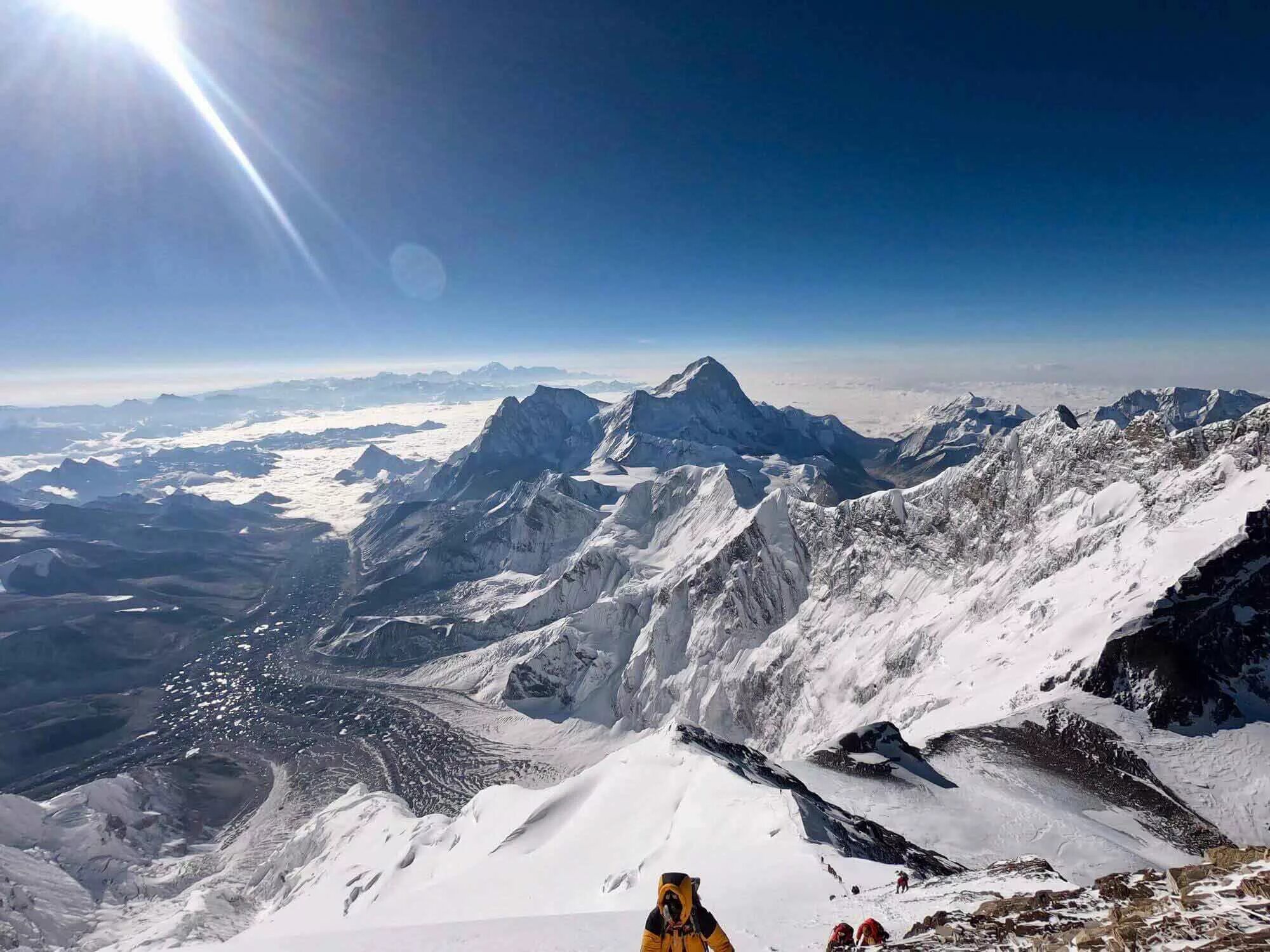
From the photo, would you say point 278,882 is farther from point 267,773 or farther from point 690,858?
point 690,858

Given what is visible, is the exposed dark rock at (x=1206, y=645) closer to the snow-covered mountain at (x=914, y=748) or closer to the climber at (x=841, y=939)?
the snow-covered mountain at (x=914, y=748)

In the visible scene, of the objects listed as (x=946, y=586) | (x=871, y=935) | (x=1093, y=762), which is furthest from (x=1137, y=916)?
(x=946, y=586)

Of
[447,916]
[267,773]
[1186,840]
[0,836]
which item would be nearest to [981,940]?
[447,916]

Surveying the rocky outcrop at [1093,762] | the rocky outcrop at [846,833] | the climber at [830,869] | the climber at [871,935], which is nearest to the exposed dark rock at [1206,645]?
the rocky outcrop at [1093,762]

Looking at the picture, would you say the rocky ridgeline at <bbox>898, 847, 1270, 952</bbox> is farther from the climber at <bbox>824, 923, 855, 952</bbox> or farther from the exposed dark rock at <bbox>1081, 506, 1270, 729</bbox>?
the exposed dark rock at <bbox>1081, 506, 1270, 729</bbox>

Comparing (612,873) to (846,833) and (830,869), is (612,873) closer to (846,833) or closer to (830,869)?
(830,869)

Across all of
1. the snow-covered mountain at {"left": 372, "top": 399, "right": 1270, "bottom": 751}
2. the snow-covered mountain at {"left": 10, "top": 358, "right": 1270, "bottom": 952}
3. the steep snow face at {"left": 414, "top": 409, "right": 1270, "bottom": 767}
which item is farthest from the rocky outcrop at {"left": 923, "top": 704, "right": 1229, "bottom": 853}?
the snow-covered mountain at {"left": 372, "top": 399, "right": 1270, "bottom": 751}
